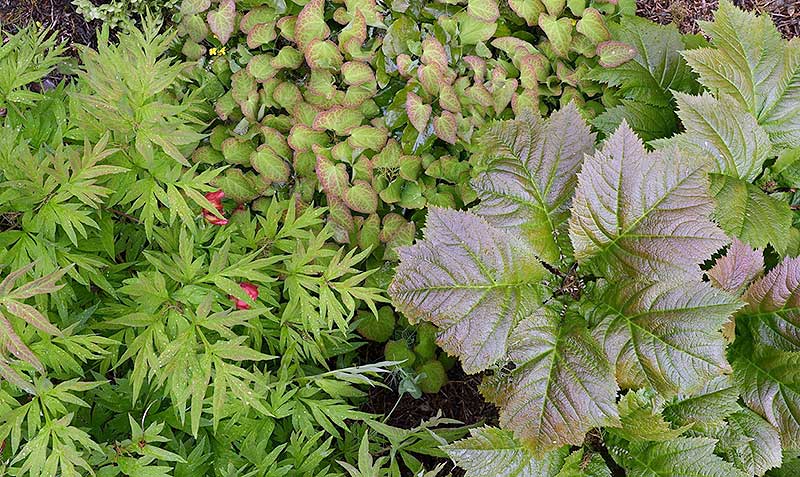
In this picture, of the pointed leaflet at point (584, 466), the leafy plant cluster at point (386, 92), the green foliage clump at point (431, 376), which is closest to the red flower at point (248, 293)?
the leafy plant cluster at point (386, 92)

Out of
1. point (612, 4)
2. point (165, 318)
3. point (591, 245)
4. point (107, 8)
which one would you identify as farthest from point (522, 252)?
point (107, 8)

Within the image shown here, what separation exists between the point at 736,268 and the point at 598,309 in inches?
22.5

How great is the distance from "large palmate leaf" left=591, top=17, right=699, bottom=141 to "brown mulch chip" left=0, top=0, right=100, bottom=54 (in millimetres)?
2569

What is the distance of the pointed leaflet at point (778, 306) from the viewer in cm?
195

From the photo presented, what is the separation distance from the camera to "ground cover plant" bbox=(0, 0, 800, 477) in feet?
5.53

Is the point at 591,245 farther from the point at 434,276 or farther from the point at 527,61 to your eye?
the point at 527,61

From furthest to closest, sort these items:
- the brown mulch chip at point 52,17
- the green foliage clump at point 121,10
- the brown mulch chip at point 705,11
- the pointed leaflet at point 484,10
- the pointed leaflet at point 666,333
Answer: the brown mulch chip at point 52,17
the brown mulch chip at point 705,11
the green foliage clump at point 121,10
the pointed leaflet at point 484,10
the pointed leaflet at point 666,333

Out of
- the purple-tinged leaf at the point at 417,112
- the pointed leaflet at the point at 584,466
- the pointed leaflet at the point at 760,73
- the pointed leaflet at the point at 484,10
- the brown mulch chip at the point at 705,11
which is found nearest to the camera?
the pointed leaflet at the point at 584,466

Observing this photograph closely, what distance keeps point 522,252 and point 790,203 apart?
131cm

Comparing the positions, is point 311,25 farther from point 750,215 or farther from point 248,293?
point 750,215

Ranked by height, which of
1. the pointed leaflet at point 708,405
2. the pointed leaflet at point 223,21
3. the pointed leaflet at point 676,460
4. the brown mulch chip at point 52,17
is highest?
the pointed leaflet at point 223,21

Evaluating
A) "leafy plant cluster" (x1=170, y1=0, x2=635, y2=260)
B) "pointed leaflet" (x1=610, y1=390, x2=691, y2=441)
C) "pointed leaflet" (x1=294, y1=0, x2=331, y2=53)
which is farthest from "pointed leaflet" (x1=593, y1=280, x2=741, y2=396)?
"pointed leaflet" (x1=294, y1=0, x2=331, y2=53)

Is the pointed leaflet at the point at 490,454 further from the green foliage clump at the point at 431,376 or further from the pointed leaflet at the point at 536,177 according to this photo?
the green foliage clump at the point at 431,376

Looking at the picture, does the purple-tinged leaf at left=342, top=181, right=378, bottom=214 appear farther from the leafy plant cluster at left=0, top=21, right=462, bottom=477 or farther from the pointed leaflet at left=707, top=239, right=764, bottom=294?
the pointed leaflet at left=707, top=239, right=764, bottom=294
